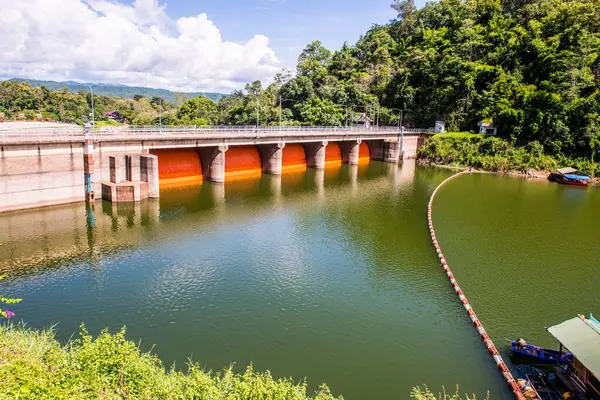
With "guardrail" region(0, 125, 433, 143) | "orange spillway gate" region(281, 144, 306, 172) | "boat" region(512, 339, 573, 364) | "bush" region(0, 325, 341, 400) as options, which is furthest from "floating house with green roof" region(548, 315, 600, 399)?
"orange spillway gate" region(281, 144, 306, 172)

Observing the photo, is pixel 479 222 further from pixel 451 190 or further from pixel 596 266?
pixel 451 190

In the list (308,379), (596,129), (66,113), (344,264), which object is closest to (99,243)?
(344,264)

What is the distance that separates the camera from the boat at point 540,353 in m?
18.3

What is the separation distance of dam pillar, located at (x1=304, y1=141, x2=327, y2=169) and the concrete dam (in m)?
1.52

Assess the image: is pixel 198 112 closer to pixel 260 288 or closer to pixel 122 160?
pixel 122 160

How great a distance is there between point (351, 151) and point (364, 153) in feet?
30.4

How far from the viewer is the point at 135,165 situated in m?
43.7

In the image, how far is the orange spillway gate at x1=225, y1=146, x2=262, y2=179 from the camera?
6091cm

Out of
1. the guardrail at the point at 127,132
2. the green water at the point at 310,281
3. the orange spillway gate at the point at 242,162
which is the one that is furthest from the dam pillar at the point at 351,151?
the green water at the point at 310,281

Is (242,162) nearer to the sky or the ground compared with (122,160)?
nearer to the ground

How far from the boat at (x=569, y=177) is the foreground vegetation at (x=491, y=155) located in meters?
3.35

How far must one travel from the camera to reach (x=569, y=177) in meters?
63.7

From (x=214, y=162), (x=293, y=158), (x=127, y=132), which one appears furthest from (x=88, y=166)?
(x=293, y=158)

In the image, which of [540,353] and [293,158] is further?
[293,158]
